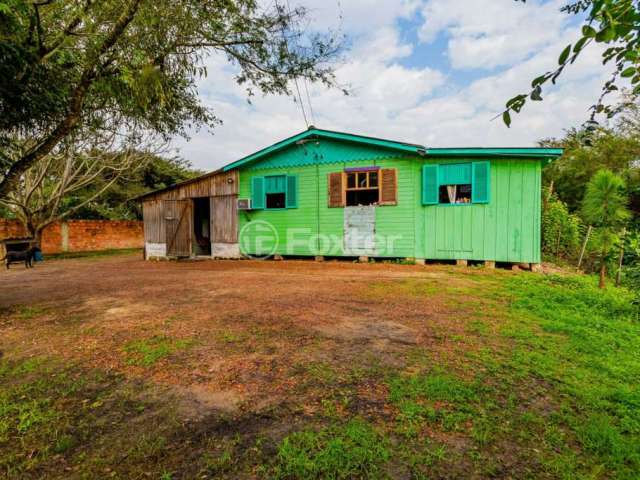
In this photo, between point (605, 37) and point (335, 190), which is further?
point (335, 190)

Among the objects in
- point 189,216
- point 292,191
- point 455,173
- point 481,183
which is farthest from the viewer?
point 189,216

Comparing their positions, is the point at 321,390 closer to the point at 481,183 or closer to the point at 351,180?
the point at 481,183

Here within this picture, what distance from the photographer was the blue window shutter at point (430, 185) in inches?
355

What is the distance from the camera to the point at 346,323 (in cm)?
399

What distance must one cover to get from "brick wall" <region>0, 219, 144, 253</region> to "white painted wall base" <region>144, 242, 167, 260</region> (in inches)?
265

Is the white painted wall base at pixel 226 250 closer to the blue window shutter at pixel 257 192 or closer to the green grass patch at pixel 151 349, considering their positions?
the blue window shutter at pixel 257 192

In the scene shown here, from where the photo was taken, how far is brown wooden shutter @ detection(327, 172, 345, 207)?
10141 millimetres

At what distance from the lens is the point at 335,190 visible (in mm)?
10203

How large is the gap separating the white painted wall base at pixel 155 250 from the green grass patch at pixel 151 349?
32.9 ft

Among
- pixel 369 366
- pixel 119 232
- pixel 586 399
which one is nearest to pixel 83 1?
pixel 369 366

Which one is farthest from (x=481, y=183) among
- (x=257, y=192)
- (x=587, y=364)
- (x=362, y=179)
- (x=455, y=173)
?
(x=257, y=192)

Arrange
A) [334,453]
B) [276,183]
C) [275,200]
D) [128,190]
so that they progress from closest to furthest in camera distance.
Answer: [334,453] < [276,183] < [275,200] < [128,190]

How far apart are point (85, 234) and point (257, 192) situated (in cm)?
1178

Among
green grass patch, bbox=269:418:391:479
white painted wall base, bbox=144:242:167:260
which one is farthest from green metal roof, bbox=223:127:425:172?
green grass patch, bbox=269:418:391:479
